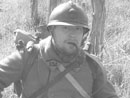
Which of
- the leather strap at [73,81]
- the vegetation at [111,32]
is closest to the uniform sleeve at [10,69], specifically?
the leather strap at [73,81]

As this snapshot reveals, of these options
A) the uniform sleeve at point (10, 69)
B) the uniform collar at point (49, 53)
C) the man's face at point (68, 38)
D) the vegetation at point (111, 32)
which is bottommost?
the vegetation at point (111, 32)

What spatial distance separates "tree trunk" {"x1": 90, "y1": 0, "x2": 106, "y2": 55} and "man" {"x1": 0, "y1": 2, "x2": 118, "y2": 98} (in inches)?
73.8

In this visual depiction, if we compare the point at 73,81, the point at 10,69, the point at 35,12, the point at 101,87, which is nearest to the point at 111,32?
the point at 35,12

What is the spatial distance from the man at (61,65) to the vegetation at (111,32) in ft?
5.66

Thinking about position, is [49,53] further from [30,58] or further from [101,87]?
[101,87]

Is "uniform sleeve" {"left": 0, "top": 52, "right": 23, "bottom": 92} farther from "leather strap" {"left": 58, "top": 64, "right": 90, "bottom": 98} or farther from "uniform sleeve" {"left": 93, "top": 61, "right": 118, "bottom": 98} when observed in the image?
"uniform sleeve" {"left": 93, "top": 61, "right": 118, "bottom": 98}

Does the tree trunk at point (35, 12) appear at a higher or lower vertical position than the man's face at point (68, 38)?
lower

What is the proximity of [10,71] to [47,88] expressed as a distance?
41 cm

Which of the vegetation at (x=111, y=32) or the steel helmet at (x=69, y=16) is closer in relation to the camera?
the steel helmet at (x=69, y=16)

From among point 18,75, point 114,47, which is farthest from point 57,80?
point 114,47

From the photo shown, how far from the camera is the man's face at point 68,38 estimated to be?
313 cm

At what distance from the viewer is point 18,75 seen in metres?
3.14

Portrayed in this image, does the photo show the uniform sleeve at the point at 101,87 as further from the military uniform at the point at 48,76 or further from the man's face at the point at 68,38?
the man's face at the point at 68,38

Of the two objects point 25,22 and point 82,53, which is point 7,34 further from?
point 82,53
